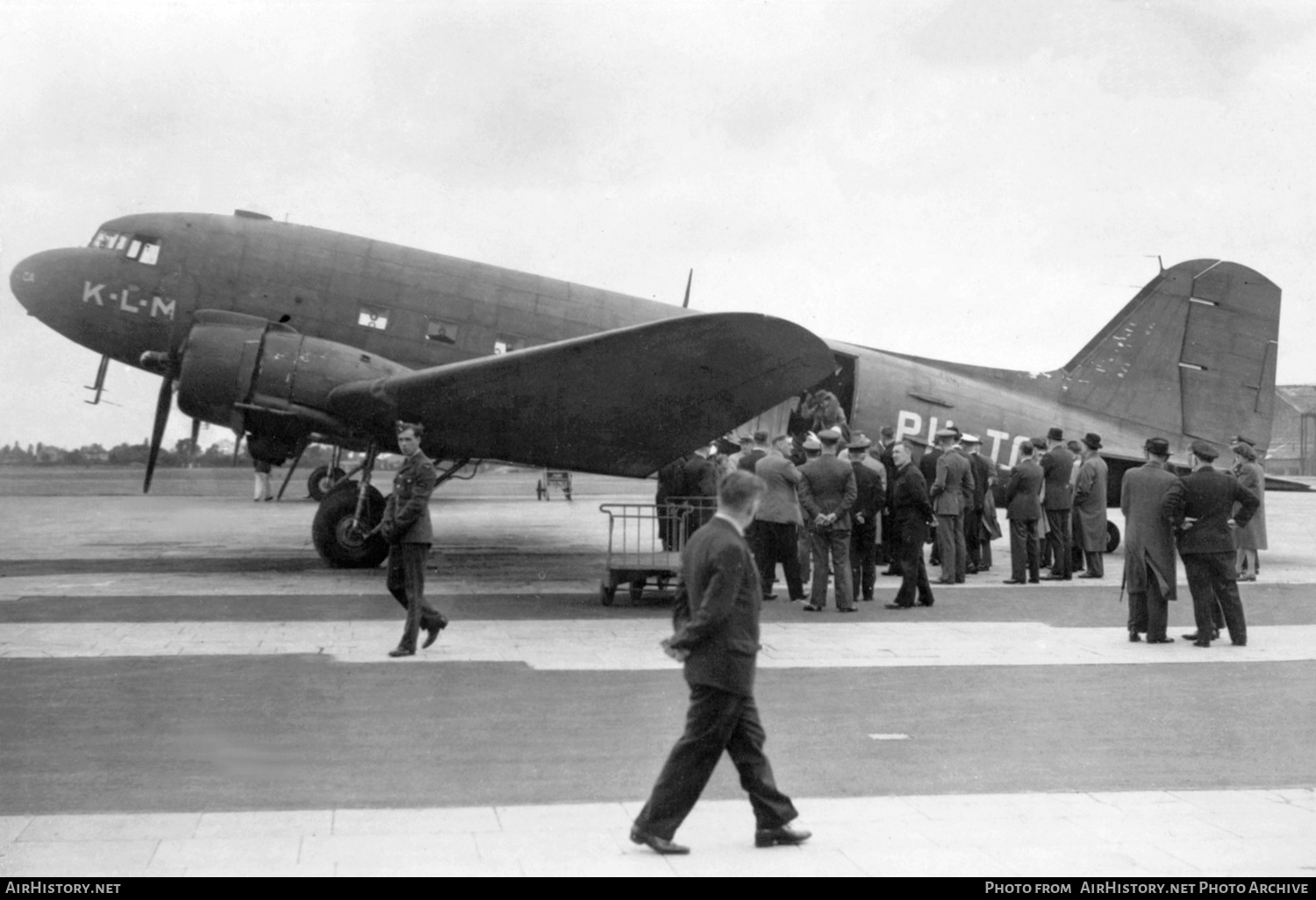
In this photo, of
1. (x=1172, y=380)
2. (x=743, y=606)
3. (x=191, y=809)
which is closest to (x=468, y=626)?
(x=191, y=809)

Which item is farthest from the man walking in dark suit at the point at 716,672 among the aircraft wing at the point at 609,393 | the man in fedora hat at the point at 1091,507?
the man in fedora hat at the point at 1091,507

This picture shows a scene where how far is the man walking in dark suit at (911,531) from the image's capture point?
1160cm

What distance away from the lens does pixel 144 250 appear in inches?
566

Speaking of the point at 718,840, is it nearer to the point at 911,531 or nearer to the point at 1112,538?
the point at 911,531

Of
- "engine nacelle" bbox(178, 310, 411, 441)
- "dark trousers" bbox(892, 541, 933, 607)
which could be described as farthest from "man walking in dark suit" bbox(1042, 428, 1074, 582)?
"engine nacelle" bbox(178, 310, 411, 441)

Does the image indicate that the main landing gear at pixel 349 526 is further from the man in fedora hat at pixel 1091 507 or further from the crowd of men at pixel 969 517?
the man in fedora hat at pixel 1091 507

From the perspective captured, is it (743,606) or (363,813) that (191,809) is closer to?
(363,813)

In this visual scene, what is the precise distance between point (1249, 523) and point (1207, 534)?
419cm

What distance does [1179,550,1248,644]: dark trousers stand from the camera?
924 cm

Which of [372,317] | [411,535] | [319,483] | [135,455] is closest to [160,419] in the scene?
[372,317]

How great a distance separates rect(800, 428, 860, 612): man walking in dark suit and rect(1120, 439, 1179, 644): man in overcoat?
2672 millimetres

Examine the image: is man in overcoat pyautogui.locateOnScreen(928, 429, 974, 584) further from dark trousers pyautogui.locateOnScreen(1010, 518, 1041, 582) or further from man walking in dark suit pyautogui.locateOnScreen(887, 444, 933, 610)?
man walking in dark suit pyautogui.locateOnScreen(887, 444, 933, 610)

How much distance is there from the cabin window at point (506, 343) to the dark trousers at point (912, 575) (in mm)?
5929

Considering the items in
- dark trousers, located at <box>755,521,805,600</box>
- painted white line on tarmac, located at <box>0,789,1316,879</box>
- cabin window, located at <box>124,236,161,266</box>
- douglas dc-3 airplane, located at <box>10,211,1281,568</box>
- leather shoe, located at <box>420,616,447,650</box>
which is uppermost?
cabin window, located at <box>124,236,161,266</box>
